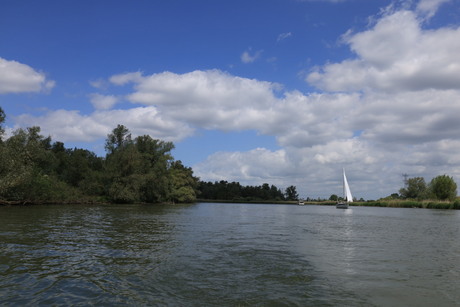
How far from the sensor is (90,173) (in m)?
104

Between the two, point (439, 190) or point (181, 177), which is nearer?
point (439, 190)

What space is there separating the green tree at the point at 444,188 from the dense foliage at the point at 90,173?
87663 millimetres

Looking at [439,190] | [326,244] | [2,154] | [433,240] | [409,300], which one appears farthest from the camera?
[439,190]

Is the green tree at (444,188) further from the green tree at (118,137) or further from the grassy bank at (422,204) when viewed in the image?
the green tree at (118,137)

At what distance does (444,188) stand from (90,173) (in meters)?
115

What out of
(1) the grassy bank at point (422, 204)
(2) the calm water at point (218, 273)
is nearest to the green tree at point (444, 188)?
(1) the grassy bank at point (422, 204)

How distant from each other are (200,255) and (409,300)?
1002 cm

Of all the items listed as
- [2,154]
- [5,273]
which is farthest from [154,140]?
[5,273]

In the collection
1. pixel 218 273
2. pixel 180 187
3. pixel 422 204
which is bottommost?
pixel 218 273

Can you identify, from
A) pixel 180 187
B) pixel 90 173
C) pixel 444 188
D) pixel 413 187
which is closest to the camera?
pixel 90 173

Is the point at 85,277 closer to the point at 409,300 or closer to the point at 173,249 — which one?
the point at 173,249

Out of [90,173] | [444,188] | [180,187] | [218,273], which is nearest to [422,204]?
[444,188]

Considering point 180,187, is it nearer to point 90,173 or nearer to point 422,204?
point 90,173

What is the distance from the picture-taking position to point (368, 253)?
1972cm
